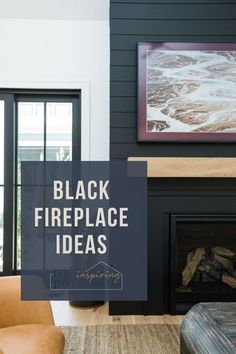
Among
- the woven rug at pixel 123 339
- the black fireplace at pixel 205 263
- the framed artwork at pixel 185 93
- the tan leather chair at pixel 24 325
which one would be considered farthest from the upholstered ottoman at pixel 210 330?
the framed artwork at pixel 185 93

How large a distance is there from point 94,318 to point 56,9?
2699 millimetres

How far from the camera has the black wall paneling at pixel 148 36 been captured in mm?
→ 2785

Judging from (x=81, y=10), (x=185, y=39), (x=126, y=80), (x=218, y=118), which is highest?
(x=81, y=10)

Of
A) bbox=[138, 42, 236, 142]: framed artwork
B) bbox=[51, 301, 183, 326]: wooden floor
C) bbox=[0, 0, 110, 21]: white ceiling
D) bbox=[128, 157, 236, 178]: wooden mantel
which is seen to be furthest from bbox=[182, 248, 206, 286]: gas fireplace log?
bbox=[0, 0, 110, 21]: white ceiling

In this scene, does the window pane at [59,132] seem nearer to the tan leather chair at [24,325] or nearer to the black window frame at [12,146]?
the black window frame at [12,146]

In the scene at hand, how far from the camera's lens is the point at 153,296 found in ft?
9.07

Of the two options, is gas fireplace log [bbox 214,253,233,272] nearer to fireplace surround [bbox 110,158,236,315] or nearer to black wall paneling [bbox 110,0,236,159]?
fireplace surround [bbox 110,158,236,315]

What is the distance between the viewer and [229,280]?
3.01 meters

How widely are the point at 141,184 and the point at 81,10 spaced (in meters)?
1.69

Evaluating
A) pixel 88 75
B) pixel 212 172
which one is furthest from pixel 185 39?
pixel 212 172

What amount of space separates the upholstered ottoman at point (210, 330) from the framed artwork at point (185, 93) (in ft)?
5.37

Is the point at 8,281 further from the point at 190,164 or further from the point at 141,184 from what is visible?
the point at 190,164

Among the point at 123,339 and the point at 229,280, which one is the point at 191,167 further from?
the point at 123,339

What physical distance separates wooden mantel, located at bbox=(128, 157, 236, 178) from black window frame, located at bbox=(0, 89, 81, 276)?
889 mm
